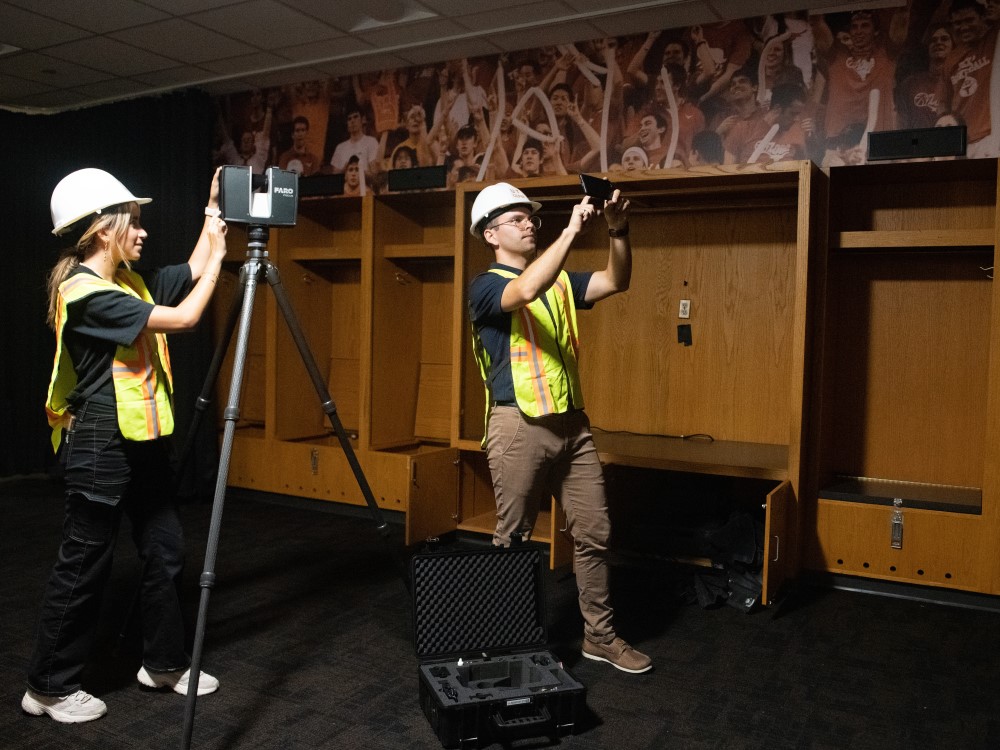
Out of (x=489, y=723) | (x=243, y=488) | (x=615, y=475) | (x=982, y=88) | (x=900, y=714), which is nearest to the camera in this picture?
(x=489, y=723)

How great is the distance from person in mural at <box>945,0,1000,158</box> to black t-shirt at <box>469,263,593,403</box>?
2173 millimetres

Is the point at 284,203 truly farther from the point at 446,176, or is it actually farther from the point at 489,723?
the point at 446,176

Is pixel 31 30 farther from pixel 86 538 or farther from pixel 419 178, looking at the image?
pixel 86 538

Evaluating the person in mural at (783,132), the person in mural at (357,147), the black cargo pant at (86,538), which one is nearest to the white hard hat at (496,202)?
the black cargo pant at (86,538)

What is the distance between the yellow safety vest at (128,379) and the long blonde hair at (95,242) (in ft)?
0.16

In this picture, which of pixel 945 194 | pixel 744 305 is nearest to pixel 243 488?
pixel 744 305

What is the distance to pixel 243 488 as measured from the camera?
5.45 m

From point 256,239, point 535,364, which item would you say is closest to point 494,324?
point 535,364

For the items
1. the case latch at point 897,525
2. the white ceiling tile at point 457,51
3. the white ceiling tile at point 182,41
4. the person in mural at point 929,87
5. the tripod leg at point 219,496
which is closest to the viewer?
the tripod leg at point 219,496

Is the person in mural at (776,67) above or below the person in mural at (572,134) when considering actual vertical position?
above

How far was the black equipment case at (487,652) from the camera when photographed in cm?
230

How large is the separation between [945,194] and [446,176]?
2505 millimetres

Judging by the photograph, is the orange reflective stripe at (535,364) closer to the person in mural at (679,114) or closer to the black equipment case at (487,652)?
the black equipment case at (487,652)

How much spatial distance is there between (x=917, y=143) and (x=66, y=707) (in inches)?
148
